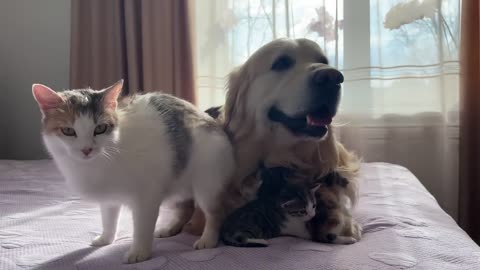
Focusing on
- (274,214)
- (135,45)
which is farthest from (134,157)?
(135,45)

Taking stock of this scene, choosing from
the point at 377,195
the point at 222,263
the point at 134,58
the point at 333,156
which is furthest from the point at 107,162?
the point at 134,58

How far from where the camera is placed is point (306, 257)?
86 centimetres

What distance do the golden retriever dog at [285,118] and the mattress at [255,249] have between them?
0.33 ft

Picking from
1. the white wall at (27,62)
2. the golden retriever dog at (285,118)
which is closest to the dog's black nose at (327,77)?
the golden retriever dog at (285,118)

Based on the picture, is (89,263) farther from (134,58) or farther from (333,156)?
(134,58)

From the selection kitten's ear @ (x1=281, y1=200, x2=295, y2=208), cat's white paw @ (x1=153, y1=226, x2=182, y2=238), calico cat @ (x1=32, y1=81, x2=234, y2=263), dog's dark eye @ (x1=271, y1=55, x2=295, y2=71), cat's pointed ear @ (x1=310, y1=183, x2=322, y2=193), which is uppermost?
dog's dark eye @ (x1=271, y1=55, x2=295, y2=71)

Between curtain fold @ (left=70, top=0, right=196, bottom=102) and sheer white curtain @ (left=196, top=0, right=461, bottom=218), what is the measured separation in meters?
0.34

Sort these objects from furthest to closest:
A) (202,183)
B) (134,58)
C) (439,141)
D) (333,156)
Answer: (134,58)
(439,141)
(333,156)
(202,183)

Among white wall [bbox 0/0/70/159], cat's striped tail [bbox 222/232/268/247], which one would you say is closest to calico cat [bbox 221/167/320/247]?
cat's striped tail [bbox 222/232/268/247]

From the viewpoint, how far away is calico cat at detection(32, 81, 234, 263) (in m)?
0.90

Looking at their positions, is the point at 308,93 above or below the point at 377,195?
above

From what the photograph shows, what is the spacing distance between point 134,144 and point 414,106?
182cm

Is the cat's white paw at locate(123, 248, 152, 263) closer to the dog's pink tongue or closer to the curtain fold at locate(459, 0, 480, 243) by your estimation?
the dog's pink tongue

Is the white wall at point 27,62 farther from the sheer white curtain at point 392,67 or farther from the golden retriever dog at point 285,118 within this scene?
the golden retriever dog at point 285,118
